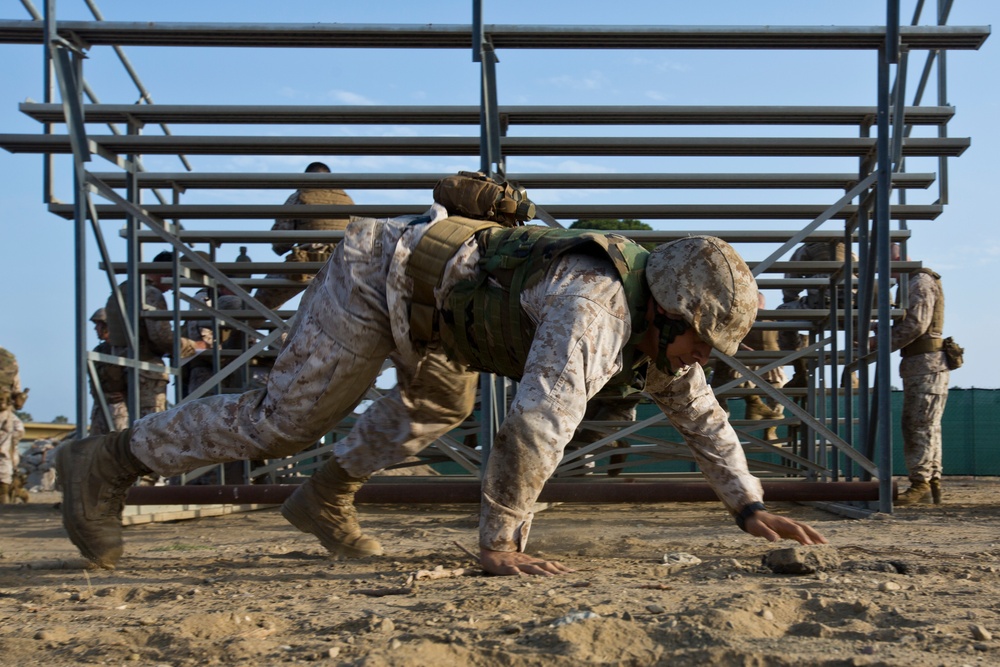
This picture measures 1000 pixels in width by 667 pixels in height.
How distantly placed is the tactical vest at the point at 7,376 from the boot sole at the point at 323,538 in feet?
24.0

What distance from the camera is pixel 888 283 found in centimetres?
629

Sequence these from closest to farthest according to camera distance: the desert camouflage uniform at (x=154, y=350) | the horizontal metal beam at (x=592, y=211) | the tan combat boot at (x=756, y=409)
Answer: the horizontal metal beam at (x=592, y=211), the desert camouflage uniform at (x=154, y=350), the tan combat boot at (x=756, y=409)

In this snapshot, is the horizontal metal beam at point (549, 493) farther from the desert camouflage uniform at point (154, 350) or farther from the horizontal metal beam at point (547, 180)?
the desert camouflage uniform at point (154, 350)

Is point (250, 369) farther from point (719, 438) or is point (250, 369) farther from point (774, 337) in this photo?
point (719, 438)

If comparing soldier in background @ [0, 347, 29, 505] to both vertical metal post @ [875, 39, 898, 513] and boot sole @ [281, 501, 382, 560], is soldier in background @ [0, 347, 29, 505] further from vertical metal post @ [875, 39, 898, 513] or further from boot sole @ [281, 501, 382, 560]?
vertical metal post @ [875, 39, 898, 513]

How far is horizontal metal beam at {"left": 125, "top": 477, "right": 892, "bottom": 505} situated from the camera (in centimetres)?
618

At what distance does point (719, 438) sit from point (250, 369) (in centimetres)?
644

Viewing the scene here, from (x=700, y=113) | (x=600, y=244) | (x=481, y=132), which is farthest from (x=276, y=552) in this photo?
(x=700, y=113)

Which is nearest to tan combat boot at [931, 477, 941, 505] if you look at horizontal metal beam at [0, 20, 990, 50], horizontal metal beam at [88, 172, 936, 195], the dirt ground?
horizontal metal beam at [88, 172, 936, 195]

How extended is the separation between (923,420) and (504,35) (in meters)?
5.03

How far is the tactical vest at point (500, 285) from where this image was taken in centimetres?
360

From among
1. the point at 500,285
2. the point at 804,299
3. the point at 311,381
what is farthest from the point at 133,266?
the point at 804,299

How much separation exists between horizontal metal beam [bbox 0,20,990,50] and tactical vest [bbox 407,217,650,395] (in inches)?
109

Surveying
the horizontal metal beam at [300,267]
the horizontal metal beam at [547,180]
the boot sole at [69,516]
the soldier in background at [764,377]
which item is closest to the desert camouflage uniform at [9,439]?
the horizontal metal beam at [300,267]
